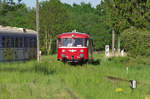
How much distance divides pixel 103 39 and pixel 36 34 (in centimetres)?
5019

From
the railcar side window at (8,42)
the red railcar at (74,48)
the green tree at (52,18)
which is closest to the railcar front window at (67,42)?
the red railcar at (74,48)

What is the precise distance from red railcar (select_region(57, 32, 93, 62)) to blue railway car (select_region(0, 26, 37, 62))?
3.14 metres

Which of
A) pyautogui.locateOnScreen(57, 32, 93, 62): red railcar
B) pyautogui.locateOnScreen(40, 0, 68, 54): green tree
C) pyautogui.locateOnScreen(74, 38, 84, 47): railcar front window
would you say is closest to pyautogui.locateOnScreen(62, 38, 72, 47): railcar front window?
pyautogui.locateOnScreen(57, 32, 93, 62): red railcar

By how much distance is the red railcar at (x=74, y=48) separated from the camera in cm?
2144

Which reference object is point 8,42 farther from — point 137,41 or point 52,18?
point 52,18

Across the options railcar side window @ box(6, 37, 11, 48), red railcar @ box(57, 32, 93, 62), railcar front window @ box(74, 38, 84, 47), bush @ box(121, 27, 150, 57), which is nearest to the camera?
bush @ box(121, 27, 150, 57)

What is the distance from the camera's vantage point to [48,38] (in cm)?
5666

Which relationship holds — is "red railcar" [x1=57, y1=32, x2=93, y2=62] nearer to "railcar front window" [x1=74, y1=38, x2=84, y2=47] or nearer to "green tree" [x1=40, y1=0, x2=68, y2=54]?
"railcar front window" [x1=74, y1=38, x2=84, y2=47]

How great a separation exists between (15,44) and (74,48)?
175 inches

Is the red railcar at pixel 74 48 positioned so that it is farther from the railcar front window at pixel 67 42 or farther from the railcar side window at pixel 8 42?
the railcar side window at pixel 8 42

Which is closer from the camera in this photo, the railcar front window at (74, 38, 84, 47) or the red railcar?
the red railcar

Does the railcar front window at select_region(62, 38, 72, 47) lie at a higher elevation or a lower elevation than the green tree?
lower

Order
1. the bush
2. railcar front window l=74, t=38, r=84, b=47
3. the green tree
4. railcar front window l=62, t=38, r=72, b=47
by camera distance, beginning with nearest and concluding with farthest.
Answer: the bush, railcar front window l=74, t=38, r=84, b=47, railcar front window l=62, t=38, r=72, b=47, the green tree

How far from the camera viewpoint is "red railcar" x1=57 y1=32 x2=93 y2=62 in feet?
70.3
